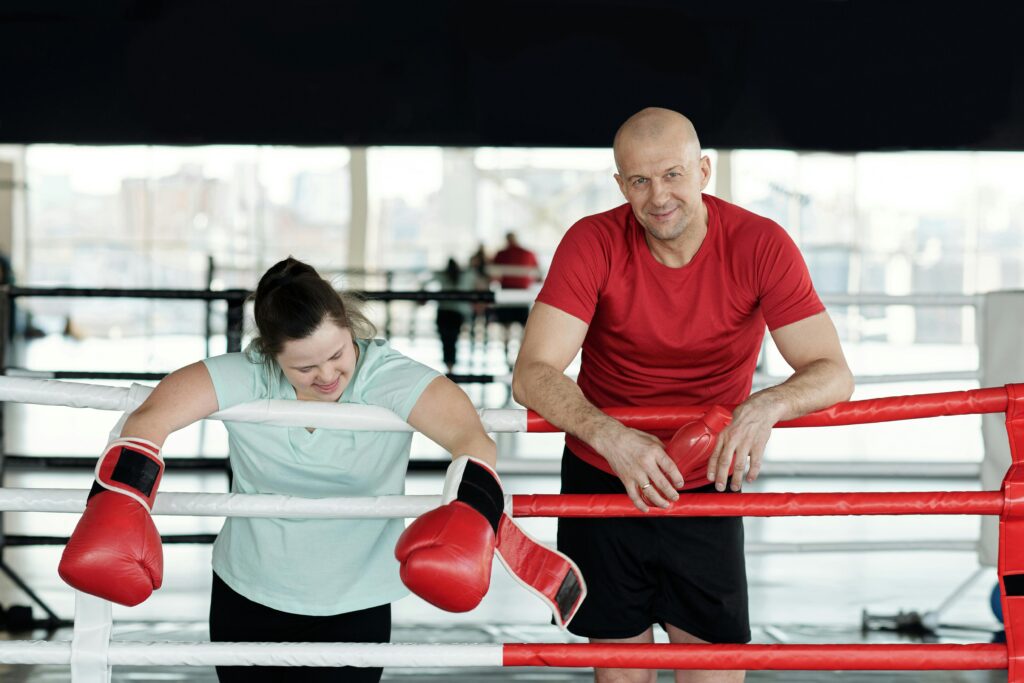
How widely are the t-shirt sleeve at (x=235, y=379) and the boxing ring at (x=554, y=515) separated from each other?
37 millimetres

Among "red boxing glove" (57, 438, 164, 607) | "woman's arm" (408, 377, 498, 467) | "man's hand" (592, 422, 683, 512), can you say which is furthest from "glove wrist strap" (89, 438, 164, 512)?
"man's hand" (592, 422, 683, 512)

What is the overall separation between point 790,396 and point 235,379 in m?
0.78

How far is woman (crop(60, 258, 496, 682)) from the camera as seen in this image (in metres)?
1.50

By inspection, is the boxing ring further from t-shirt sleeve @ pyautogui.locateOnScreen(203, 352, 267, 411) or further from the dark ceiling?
the dark ceiling

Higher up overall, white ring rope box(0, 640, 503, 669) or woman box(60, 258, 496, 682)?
woman box(60, 258, 496, 682)

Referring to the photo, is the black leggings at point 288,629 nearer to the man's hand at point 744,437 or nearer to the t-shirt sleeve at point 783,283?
the man's hand at point 744,437

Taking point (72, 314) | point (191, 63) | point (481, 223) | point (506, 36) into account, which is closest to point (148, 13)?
point (191, 63)

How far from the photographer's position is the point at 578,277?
1.71m

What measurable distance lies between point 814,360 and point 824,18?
5.65 ft

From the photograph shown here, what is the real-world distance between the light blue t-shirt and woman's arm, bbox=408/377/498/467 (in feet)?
0.15

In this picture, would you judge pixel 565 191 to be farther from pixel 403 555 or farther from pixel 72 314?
pixel 403 555

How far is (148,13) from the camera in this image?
3.03 meters

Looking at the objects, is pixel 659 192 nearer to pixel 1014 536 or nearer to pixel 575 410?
pixel 575 410

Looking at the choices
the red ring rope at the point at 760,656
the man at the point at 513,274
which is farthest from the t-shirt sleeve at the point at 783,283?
the man at the point at 513,274
